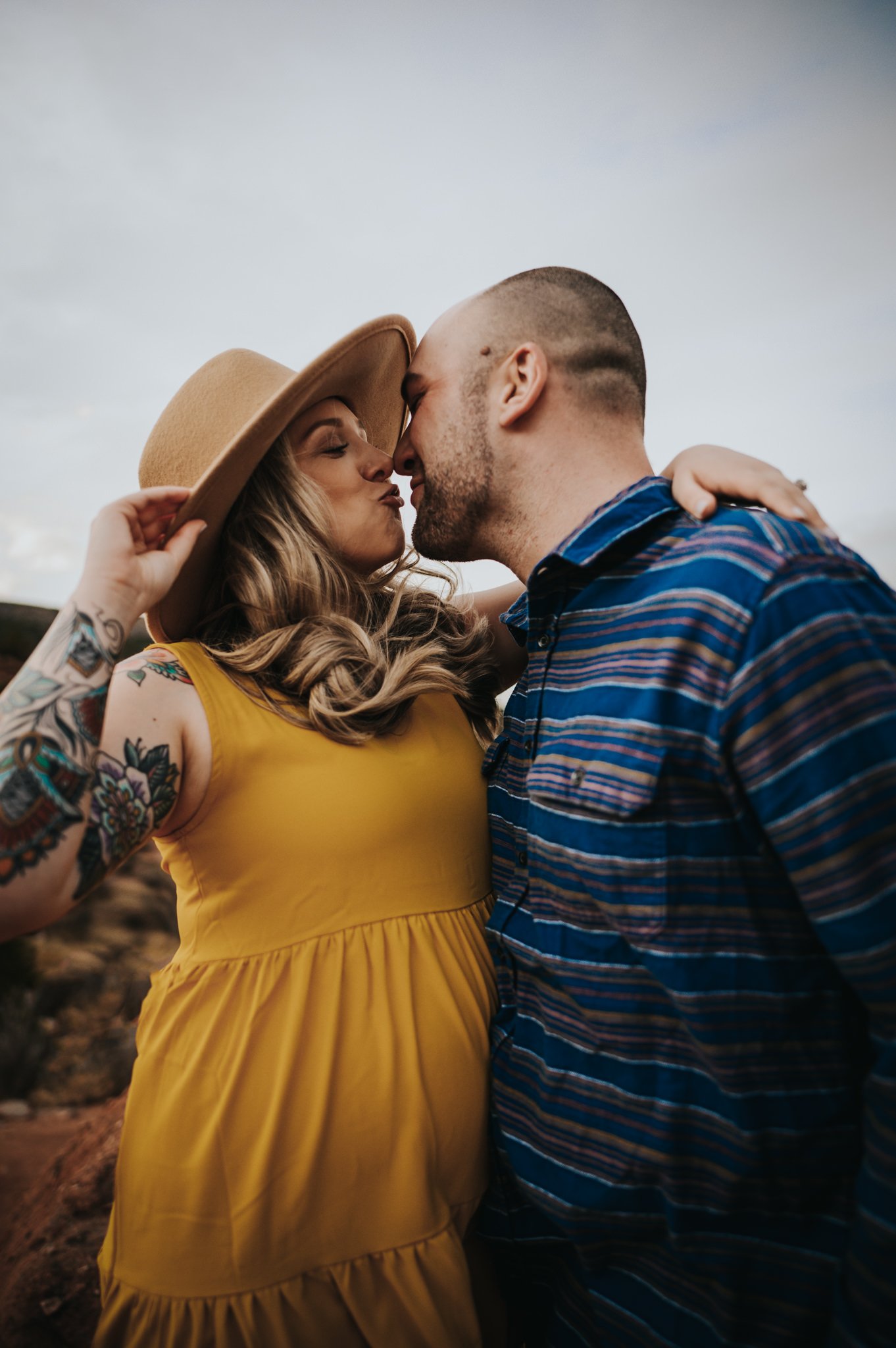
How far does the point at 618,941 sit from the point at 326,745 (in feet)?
2.70

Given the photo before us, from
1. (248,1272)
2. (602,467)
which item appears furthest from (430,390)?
(248,1272)

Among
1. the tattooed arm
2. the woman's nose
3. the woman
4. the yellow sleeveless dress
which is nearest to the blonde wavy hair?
the woman

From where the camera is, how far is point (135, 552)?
5.08ft

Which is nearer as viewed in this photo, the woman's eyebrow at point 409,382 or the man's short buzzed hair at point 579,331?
the man's short buzzed hair at point 579,331

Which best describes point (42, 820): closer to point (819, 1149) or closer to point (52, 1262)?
point (819, 1149)

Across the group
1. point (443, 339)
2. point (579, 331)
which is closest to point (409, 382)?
point (443, 339)

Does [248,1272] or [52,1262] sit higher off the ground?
[248,1272]

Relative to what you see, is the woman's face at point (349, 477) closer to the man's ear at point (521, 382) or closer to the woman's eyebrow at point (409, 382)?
the woman's eyebrow at point (409, 382)

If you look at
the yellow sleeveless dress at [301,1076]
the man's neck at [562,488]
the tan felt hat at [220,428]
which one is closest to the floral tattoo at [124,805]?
the yellow sleeveless dress at [301,1076]

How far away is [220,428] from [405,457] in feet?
2.15

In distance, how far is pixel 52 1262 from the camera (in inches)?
99.1

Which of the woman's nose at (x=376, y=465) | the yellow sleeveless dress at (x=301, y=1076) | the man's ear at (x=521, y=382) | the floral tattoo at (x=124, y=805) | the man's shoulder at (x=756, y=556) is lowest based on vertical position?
the yellow sleeveless dress at (x=301, y=1076)

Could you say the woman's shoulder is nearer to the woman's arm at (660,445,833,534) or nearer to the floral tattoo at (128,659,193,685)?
the floral tattoo at (128,659,193,685)

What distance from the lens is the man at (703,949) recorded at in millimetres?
1008
